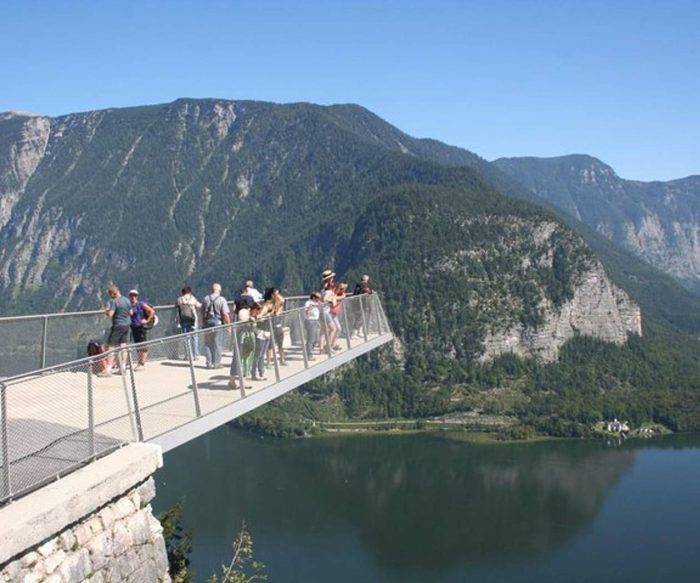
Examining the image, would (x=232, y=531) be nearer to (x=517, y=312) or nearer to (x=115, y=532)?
(x=115, y=532)

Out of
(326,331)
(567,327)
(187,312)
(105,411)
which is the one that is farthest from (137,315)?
(567,327)

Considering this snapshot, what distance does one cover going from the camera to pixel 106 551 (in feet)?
23.2

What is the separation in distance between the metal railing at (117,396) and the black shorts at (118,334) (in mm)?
1071

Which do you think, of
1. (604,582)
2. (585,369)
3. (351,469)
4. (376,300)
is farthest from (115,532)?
(585,369)

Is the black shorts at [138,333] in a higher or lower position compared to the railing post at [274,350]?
higher

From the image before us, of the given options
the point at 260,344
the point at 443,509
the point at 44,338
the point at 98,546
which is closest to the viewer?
the point at 98,546

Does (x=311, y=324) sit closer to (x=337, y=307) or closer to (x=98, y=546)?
(x=337, y=307)

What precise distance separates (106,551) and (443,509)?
89.5 metres

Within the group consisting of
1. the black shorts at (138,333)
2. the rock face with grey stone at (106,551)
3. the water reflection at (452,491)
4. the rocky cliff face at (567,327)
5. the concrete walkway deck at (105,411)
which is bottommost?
the water reflection at (452,491)

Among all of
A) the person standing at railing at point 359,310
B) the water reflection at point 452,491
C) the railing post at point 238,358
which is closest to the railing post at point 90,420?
the railing post at point 238,358

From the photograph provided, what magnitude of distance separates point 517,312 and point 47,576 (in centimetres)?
19356

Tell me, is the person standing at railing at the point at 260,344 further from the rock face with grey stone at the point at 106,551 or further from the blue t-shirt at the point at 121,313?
the rock face with grey stone at the point at 106,551

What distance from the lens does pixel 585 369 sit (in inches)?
7347

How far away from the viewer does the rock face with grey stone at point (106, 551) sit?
20.6 ft
